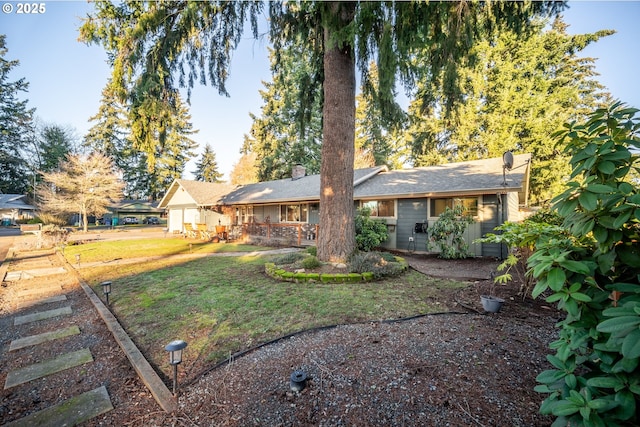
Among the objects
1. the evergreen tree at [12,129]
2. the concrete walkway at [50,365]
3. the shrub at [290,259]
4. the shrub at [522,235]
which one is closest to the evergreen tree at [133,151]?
the evergreen tree at [12,129]

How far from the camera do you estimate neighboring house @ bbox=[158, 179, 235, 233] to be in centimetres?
2114

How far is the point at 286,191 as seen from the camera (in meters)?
17.3

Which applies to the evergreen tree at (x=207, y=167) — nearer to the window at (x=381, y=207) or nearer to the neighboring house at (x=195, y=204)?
the neighboring house at (x=195, y=204)

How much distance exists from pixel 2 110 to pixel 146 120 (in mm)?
50820

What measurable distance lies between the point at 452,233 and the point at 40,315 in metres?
11.1

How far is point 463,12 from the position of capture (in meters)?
5.45

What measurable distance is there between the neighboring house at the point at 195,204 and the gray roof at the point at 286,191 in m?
1.47

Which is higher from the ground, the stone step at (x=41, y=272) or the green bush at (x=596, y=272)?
the green bush at (x=596, y=272)

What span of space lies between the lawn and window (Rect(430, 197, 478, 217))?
186 inches

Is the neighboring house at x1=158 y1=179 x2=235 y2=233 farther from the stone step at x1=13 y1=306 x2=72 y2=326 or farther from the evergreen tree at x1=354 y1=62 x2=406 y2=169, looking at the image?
the stone step at x1=13 y1=306 x2=72 y2=326

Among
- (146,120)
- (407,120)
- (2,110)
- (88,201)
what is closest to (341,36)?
(407,120)

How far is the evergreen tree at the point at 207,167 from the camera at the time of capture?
142 feet

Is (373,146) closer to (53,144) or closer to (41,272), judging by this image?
(41,272)
